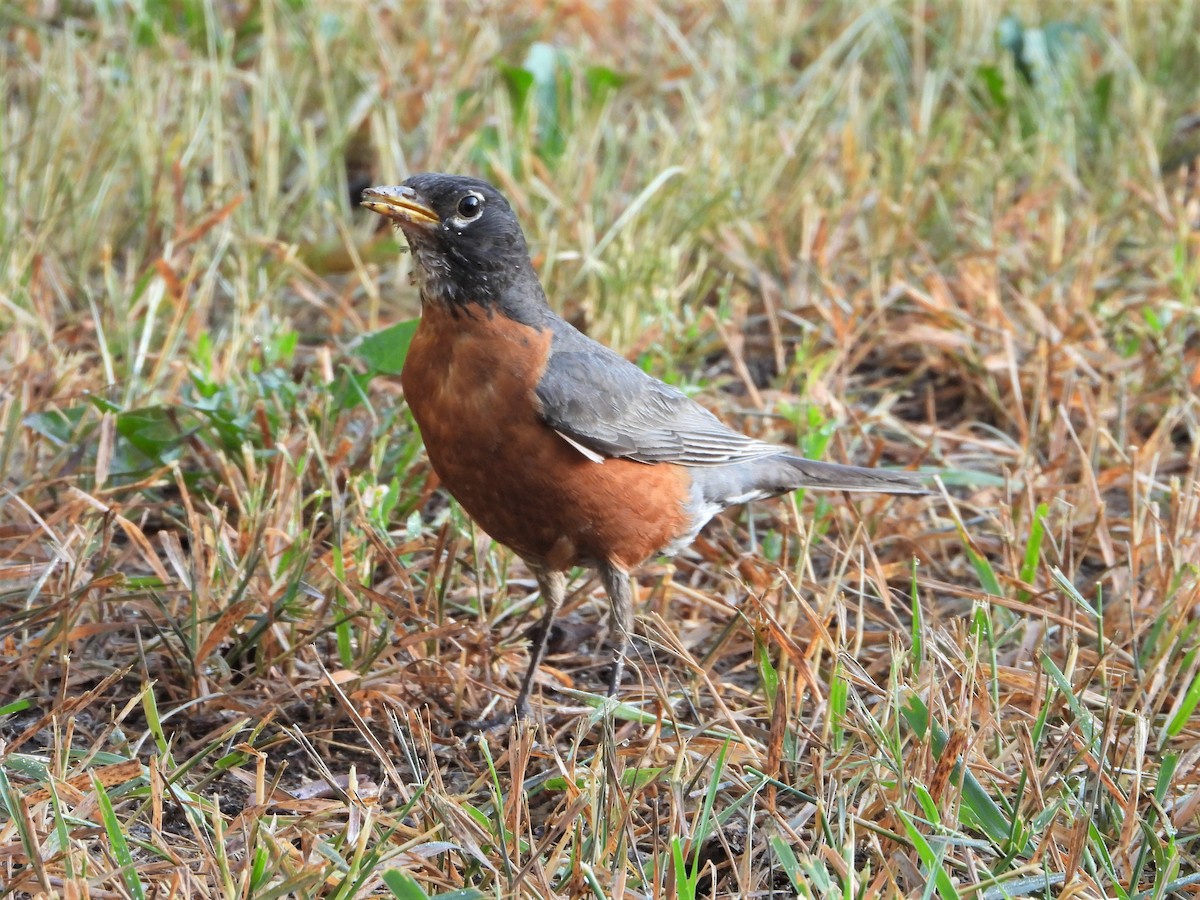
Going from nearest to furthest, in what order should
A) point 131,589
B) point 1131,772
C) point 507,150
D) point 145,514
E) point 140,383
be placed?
point 1131,772
point 131,589
point 145,514
point 140,383
point 507,150

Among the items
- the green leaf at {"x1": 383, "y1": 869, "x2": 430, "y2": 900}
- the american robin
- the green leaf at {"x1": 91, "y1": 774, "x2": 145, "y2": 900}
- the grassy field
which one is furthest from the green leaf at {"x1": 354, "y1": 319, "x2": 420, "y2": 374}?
the green leaf at {"x1": 383, "y1": 869, "x2": 430, "y2": 900}

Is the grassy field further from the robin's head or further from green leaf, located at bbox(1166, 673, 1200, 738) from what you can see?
the robin's head

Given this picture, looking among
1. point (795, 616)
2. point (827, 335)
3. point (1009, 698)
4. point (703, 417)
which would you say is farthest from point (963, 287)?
point (1009, 698)

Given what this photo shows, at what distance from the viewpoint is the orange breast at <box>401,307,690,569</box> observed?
3158mm

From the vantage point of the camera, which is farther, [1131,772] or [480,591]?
[480,591]

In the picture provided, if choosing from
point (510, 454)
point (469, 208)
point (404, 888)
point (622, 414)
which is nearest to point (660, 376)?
point (622, 414)

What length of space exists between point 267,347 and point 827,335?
1.89 meters

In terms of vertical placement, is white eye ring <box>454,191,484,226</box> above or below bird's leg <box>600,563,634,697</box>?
above

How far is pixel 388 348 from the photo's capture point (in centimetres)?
394

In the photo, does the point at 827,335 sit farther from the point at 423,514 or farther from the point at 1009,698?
the point at 1009,698

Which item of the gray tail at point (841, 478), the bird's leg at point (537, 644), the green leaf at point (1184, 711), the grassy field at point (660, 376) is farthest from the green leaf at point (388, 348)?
the green leaf at point (1184, 711)

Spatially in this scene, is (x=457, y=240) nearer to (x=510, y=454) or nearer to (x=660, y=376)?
(x=510, y=454)

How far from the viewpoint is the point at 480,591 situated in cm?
349

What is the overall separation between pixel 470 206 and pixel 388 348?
0.73 meters
